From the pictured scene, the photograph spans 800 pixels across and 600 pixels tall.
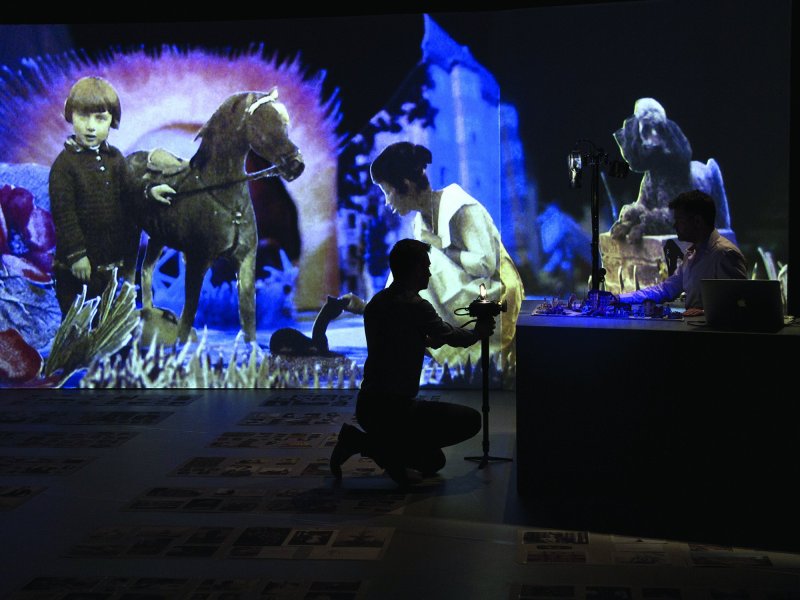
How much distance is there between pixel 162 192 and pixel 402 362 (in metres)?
3.73

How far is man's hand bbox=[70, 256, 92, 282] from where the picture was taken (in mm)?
7633

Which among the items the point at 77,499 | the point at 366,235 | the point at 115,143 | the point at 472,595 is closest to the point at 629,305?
the point at 472,595

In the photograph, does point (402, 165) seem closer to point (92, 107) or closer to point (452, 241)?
point (452, 241)

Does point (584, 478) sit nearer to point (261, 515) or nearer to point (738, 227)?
point (261, 515)

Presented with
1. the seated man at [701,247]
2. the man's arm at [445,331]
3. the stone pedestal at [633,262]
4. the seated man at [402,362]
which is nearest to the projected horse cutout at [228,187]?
the stone pedestal at [633,262]

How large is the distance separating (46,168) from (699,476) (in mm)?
5739

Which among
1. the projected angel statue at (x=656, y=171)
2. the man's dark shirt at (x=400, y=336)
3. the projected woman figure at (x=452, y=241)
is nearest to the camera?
the man's dark shirt at (x=400, y=336)

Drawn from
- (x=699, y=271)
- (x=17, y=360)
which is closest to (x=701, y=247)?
(x=699, y=271)

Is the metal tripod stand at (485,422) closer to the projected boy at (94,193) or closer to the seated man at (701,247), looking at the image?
the seated man at (701,247)

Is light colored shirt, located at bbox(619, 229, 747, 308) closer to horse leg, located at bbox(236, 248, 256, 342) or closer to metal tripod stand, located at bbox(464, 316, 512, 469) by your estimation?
metal tripod stand, located at bbox(464, 316, 512, 469)

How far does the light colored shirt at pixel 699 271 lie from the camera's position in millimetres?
4781

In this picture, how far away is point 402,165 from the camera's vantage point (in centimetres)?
738

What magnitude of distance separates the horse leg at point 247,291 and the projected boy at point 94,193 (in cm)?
80

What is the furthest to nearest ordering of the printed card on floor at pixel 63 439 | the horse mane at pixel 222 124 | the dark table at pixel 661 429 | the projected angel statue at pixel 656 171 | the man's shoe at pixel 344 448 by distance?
the horse mane at pixel 222 124 → the projected angel statue at pixel 656 171 → the printed card on floor at pixel 63 439 → the man's shoe at pixel 344 448 → the dark table at pixel 661 429
